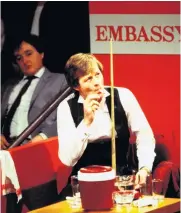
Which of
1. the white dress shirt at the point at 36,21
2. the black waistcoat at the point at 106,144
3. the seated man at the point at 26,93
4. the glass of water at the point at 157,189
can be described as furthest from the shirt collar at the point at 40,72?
the glass of water at the point at 157,189

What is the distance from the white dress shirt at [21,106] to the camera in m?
3.48

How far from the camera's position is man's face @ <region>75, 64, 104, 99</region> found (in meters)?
3.21

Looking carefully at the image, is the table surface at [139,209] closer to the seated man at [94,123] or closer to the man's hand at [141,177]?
the man's hand at [141,177]

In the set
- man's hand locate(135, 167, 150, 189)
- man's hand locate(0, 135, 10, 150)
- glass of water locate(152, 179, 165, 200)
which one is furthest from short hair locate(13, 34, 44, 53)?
glass of water locate(152, 179, 165, 200)

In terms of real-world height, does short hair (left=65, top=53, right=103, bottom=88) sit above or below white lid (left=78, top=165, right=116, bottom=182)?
above

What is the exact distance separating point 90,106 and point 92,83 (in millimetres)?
112

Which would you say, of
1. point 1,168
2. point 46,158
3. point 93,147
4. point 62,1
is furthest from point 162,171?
point 62,1

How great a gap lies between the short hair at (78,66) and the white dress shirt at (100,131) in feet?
0.35

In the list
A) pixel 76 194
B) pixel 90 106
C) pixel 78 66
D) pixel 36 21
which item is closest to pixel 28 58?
pixel 36 21

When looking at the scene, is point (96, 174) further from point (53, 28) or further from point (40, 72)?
point (53, 28)

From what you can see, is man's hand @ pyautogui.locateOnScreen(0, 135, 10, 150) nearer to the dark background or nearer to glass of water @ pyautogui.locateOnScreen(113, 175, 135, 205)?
the dark background

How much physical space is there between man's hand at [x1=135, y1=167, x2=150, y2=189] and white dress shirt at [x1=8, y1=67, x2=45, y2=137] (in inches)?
26.9

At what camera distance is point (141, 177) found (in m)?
3.10

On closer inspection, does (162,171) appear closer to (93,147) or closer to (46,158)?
(93,147)
